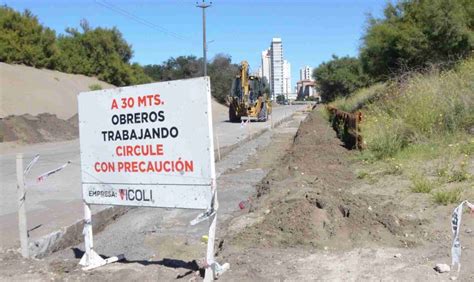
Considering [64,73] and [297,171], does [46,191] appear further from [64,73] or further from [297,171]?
[64,73]

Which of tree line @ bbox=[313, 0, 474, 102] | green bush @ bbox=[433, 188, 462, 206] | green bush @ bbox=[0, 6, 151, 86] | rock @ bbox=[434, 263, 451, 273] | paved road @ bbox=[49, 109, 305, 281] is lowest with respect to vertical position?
paved road @ bbox=[49, 109, 305, 281]

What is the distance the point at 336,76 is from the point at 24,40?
43472 millimetres

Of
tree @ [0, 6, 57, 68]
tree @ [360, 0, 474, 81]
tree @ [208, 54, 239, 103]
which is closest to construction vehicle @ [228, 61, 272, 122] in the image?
tree @ [360, 0, 474, 81]

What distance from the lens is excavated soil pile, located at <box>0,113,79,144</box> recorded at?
25.1 m

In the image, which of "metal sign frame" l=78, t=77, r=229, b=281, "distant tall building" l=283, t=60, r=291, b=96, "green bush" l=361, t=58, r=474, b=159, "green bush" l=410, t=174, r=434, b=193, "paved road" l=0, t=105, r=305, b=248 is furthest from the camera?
"distant tall building" l=283, t=60, r=291, b=96

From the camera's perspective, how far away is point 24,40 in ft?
152

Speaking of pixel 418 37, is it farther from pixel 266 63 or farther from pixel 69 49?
pixel 266 63

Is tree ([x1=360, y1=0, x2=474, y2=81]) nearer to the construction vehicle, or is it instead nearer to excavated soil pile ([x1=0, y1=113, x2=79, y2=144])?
the construction vehicle

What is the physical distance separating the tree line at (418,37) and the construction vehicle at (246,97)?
9.02 metres

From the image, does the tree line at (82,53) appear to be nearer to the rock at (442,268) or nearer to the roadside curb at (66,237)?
the roadside curb at (66,237)

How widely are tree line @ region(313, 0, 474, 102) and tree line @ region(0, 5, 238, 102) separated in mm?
30540

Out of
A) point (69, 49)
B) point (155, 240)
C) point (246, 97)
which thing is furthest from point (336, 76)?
point (155, 240)

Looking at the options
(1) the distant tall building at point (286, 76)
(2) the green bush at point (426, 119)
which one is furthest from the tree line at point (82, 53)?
(1) the distant tall building at point (286, 76)

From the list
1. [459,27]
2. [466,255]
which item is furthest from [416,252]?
[459,27]
